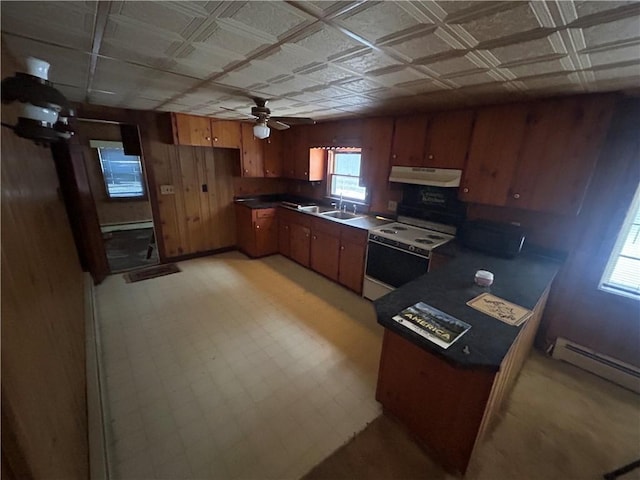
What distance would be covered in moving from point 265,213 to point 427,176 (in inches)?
102

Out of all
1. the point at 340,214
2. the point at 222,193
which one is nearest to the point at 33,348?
the point at 340,214

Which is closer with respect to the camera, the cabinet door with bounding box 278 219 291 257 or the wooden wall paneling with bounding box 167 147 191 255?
the wooden wall paneling with bounding box 167 147 191 255

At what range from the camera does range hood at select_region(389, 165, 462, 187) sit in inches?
99.4

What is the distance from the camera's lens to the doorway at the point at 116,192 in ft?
15.7

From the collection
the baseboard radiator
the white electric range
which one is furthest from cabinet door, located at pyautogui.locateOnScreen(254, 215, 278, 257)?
the baseboard radiator

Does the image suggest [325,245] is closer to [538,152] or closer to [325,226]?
[325,226]

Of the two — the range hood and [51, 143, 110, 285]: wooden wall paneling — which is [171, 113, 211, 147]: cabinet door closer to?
[51, 143, 110, 285]: wooden wall paneling

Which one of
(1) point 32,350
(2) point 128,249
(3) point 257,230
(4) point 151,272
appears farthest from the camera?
(2) point 128,249

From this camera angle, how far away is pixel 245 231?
443 cm

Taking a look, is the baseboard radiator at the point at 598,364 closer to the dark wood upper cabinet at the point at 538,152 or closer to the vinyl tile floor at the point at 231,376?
the dark wood upper cabinet at the point at 538,152

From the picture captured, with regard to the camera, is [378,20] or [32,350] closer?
[32,350]

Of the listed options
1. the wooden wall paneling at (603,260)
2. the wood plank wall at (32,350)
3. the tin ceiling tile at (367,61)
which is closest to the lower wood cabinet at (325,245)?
the tin ceiling tile at (367,61)

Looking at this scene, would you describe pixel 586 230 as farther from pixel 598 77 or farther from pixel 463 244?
pixel 598 77

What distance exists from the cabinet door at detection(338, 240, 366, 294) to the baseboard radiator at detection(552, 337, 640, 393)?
6.47 ft
